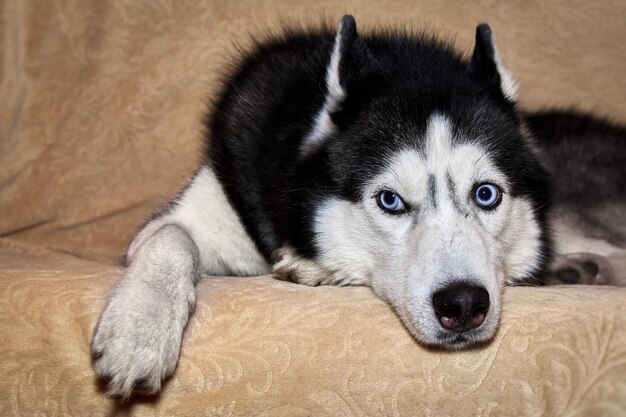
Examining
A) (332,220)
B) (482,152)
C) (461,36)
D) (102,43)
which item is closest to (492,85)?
(482,152)

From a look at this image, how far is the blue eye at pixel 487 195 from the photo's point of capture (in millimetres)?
2246

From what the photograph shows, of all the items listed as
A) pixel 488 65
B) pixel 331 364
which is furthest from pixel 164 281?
pixel 488 65

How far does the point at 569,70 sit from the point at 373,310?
2.15 metres

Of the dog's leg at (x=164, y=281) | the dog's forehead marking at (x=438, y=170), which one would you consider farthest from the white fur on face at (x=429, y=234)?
the dog's leg at (x=164, y=281)

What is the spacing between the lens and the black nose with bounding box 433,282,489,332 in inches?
76.0

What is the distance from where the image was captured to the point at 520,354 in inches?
76.0

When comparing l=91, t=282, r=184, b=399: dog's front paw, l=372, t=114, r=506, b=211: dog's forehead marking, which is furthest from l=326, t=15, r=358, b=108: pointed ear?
l=91, t=282, r=184, b=399: dog's front paw

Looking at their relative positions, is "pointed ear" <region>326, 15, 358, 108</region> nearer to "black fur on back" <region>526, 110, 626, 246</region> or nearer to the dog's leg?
the dog's leg

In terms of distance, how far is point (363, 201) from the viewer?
2271mm

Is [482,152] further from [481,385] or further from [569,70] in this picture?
[569,70]

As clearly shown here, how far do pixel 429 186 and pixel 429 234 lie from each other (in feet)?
0.54

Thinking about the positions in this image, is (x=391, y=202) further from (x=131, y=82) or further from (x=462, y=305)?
(x=131, y=82)

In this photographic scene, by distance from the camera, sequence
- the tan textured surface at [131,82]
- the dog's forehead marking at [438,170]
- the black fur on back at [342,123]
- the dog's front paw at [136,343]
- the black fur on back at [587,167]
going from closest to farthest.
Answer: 1. the dog's front paw at [136,343]
2. the dog's forehead marking at [438,170]
3. the black fur on back at [342,123]
4. the black fur on back at [587,167]
5. the tan textured surface at [131,82]

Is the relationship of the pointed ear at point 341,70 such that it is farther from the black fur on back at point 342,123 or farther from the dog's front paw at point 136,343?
the dog's front paw at point 136,343
